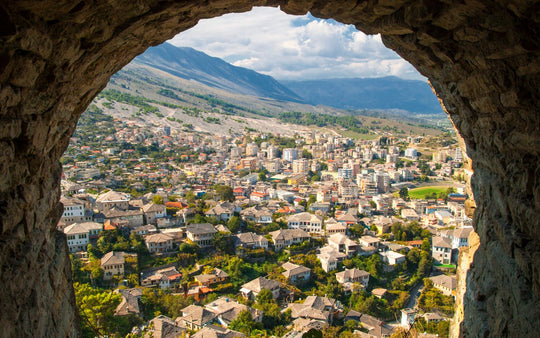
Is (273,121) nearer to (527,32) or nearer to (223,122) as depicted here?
(223,122)

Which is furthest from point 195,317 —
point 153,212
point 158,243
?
point 153,212

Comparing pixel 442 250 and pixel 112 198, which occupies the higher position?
pixel 112 198

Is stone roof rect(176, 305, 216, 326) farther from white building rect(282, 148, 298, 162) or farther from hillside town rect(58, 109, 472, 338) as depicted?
white building rect(282, 148, 298, 162)

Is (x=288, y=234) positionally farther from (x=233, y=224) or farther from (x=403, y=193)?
(x=403, y=193)

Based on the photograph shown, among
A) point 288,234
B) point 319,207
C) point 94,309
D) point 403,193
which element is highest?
point 94,309

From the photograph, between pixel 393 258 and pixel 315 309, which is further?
pixel 393 258

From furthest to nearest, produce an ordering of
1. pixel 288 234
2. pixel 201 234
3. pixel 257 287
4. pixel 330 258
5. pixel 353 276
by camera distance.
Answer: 1. pixel 288 234
2. pixel 201 234
3. pixel 330 258
4. pixel 353 276
5. pixel 257 287
